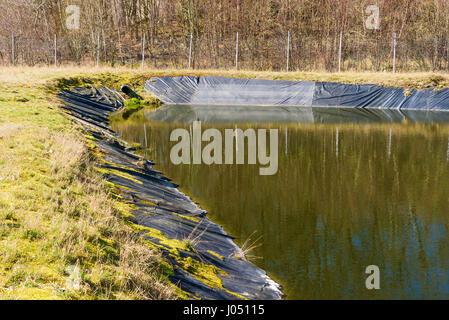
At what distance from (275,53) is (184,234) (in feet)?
109

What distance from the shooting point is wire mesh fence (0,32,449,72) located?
38031mm

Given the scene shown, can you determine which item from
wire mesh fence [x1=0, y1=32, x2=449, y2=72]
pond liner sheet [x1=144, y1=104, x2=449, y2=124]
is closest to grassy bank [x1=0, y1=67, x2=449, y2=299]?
pond liner sheet [x1=144, y1=104, x2=449, y2=124]

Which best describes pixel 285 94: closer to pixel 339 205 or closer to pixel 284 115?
pixel 284 115

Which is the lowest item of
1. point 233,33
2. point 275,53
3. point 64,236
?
point 64,236

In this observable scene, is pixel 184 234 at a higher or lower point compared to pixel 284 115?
lower

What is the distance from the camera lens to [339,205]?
428 inches

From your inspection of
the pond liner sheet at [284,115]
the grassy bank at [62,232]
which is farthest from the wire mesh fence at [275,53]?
the grassy bank at [62,232]

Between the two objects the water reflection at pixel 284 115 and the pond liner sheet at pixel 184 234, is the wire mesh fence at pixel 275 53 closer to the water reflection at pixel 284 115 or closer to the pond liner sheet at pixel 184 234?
the water reflection at pixel 284 115

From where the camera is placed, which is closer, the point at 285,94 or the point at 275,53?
the point at 285,94

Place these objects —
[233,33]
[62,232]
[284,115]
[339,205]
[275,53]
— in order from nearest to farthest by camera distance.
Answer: [62,232] → [339,205] → [284,115] → [275,53] → [233,33]

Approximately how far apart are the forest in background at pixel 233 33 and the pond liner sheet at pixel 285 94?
6.43m

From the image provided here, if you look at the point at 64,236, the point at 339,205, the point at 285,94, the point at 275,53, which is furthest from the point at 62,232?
the point at 275,53

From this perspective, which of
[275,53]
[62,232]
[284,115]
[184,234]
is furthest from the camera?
[275,53]

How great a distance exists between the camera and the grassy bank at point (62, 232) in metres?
4.71
